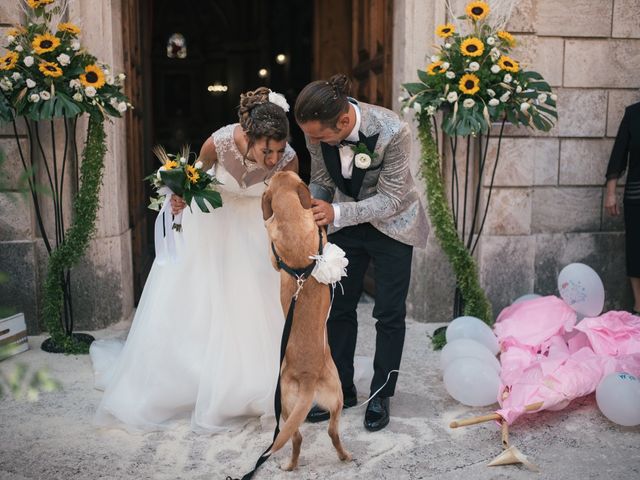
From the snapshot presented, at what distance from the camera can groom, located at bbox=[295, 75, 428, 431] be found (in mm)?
3203

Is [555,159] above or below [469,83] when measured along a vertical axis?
below

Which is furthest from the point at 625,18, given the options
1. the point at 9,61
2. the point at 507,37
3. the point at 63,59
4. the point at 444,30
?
the point at 9,61

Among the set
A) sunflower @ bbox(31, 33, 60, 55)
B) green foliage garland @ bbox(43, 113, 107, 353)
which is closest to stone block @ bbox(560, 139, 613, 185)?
green foliage garland @ bbox(43, 113, 107, 353)

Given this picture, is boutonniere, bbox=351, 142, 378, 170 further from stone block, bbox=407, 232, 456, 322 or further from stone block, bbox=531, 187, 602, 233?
stone block, bbox=531, 187, 602, 233

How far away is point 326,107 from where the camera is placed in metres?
3.13

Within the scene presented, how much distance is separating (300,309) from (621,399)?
1.81 m

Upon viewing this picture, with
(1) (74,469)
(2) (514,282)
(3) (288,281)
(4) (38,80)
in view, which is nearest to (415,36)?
(2) (514,282)

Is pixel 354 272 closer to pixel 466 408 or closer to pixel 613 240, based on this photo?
pixel 466 408

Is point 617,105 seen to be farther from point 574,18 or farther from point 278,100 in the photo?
point 278,100

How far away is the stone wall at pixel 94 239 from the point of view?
5234 millimetres

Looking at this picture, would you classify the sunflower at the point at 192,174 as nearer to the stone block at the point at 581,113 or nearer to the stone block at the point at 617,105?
the stone block at the point at 581,113

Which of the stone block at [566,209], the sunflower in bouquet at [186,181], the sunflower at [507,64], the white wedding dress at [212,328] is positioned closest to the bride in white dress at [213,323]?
the white wedding dress at [212,328]

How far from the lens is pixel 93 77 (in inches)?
190

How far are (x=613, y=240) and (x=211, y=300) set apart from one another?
388cm
